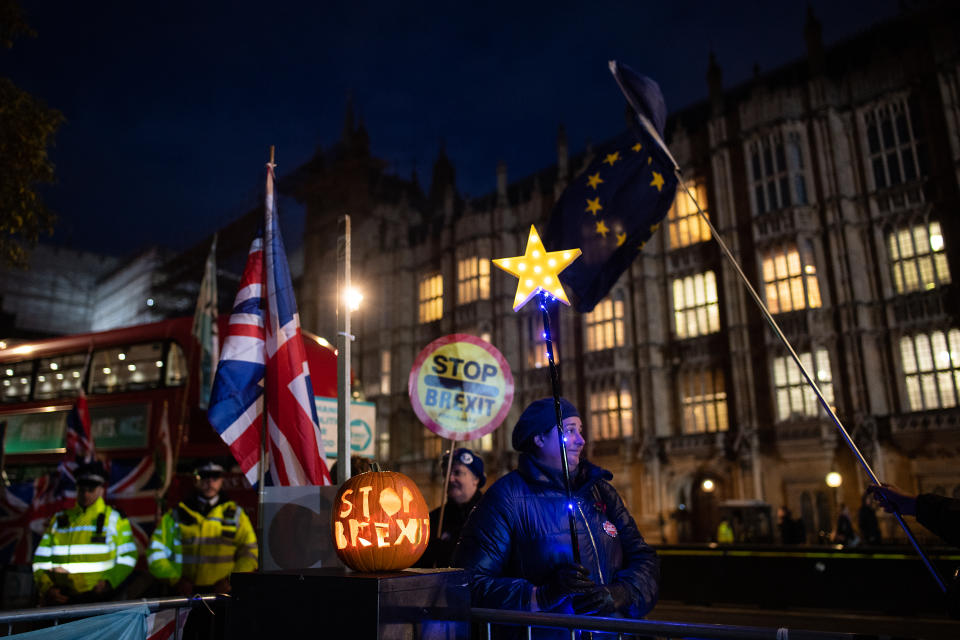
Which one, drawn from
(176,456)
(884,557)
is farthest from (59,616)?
(884,557)

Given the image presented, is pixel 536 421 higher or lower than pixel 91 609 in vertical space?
higher

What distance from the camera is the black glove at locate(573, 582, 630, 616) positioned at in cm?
288

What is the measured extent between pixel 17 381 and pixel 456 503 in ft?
42.9

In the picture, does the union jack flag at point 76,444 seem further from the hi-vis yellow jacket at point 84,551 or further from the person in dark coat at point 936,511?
the person in dark coat at point 936,511

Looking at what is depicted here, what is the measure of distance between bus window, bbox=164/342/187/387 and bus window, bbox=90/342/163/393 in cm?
18

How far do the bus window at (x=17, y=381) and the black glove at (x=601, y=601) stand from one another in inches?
588

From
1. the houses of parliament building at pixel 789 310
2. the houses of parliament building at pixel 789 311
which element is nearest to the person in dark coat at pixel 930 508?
the houses of parliament building at pixel 789 310

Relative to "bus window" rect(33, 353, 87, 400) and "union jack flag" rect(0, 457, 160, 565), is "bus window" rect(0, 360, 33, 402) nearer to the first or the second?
"bus window" rect(33, 353, 87, 400)

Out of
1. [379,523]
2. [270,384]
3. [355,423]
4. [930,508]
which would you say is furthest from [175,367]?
[930,508]

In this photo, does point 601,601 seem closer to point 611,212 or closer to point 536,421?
point 536,421

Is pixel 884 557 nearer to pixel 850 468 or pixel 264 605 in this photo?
pixel 264 605

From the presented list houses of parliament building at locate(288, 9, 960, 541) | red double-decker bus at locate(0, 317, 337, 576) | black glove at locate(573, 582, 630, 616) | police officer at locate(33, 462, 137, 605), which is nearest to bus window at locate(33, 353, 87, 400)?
red double-decker bus at locate(0, 317, 337, 576)

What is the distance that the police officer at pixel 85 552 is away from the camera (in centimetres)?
613

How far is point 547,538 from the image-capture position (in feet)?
11.1
